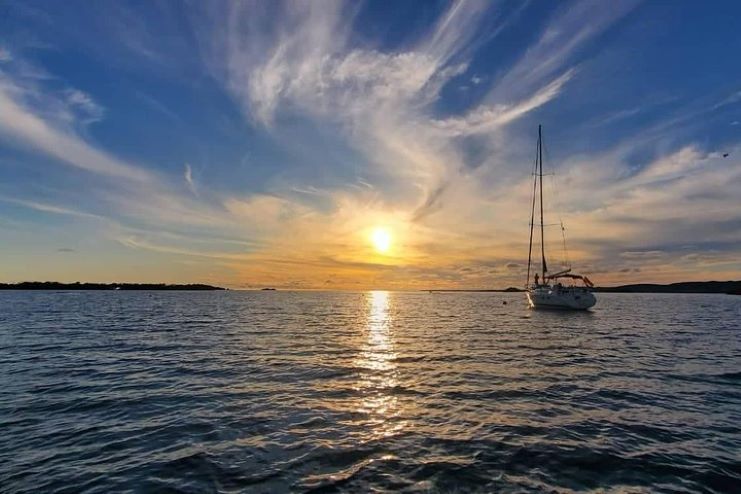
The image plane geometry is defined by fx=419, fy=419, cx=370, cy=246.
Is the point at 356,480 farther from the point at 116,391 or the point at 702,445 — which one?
the point at 116,391

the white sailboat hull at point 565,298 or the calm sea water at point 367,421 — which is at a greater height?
the white sailboat hull at point 565,298

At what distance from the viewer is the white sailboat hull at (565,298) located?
67.6 metres

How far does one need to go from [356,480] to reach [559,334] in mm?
34787

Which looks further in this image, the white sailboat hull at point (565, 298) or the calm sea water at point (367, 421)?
the white sailboat hull at point (565, 298)

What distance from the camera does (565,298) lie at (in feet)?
224

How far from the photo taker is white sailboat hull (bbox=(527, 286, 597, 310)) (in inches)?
2660

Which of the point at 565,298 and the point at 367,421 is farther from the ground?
the point at 565,298

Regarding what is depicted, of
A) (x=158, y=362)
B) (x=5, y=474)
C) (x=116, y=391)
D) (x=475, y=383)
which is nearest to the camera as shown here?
(x=5, y=474)

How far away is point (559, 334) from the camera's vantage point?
128 ft

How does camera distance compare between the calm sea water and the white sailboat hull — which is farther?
the white sailboat hull

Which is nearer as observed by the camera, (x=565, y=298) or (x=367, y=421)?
(x=367, y=421)

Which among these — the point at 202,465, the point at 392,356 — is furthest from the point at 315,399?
the point at 392,356

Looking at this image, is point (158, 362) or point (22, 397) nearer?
point (22, 397)

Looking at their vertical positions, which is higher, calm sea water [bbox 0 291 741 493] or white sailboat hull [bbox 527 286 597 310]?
white sailboat hull [bbox 527 286 597 310]
